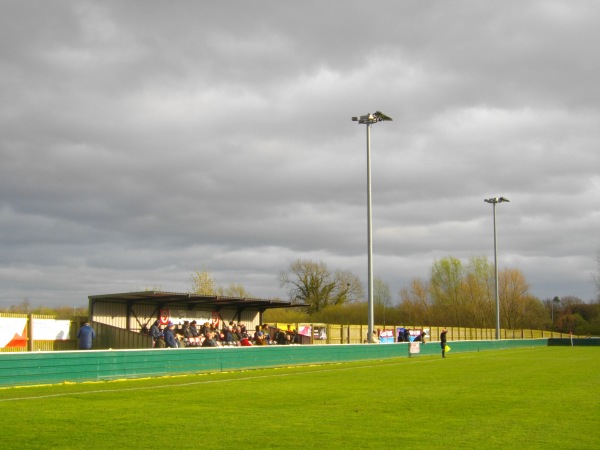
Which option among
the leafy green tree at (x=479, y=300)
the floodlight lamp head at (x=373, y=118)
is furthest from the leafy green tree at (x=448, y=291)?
the floodlight lamp head at (x=373, y=118)

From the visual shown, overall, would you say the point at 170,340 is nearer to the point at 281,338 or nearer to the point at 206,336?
the point at 206,336

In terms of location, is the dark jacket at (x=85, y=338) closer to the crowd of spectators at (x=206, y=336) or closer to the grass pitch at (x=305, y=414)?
the crowd of spectators at (x=206, y=336)

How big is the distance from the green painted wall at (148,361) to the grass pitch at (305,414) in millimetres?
771

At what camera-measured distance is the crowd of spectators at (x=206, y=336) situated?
28.8 m

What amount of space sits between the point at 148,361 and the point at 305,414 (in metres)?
11.0

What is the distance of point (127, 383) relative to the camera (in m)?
20.5

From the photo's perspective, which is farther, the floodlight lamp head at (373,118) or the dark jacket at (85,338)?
the floodlight lamp head at (373,118)

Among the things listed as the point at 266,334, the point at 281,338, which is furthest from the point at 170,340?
the point at 281,338

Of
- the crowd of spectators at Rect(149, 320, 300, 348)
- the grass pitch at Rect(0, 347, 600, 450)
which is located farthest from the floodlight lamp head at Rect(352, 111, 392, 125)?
the grass pitch at Rect(0, 347, 600, 450)

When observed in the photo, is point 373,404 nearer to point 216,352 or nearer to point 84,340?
point 216,352

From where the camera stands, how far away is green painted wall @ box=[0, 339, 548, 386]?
1912 centimetres

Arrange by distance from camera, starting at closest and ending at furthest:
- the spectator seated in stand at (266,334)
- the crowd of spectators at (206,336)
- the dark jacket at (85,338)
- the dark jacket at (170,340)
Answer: the dark jacket at (85,338), the dark jacket at (170,340), the crowd of spectators at (206,336), the spectator seated in stand at (266,334)

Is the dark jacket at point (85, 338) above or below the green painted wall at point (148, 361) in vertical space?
above

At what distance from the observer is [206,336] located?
2989 centimetres
